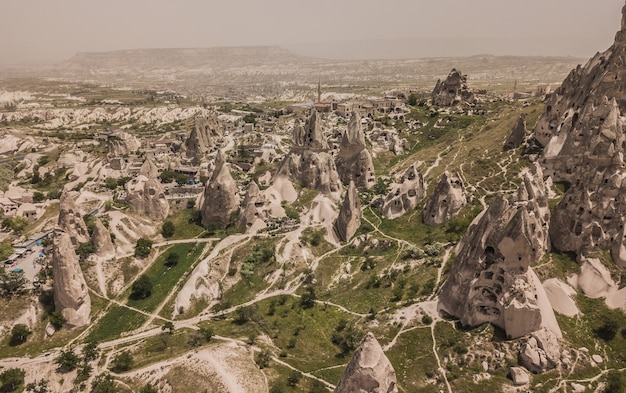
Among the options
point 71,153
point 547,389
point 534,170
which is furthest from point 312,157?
point 71,153

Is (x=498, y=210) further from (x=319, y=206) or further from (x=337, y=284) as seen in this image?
(x=319, y=206)

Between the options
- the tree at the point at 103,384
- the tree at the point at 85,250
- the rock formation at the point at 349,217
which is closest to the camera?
the tree at the point at 103,384

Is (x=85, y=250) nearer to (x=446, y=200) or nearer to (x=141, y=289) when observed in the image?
(x=141, y=289)

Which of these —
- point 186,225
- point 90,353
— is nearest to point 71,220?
point 186,225

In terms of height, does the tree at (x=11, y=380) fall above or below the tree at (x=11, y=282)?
below

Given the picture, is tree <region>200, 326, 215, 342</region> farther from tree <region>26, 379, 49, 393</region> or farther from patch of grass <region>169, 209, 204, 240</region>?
patch of grass <region>169, 209, 204, 240</region>

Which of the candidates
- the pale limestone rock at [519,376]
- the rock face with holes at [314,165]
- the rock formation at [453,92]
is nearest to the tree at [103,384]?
the pale limestone rock at [519,376]

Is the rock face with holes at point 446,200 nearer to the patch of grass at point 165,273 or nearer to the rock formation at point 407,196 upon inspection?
the rock formation at point 407,196
